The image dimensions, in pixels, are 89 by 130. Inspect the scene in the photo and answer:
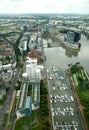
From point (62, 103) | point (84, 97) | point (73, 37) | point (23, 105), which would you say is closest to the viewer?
point (23, 105)

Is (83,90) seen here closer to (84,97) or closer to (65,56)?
(84,97)

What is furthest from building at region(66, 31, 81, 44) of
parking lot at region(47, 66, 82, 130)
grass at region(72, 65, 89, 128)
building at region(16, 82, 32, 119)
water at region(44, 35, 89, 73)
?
building at region(16, 82, 32, 119)

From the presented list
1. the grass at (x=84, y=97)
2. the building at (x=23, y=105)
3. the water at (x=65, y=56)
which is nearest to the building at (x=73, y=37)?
the water at (x=65, y=56)

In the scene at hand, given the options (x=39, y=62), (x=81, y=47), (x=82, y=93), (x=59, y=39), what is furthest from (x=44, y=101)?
(x=59, y=39)

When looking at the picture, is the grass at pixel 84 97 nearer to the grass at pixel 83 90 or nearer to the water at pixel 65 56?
the grass at pixel 83 90

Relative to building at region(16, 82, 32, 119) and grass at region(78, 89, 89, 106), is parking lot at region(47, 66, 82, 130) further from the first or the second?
building at region(16, 82, 32, 119)

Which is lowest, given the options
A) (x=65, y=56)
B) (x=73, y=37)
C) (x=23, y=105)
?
(x=65, y=56)

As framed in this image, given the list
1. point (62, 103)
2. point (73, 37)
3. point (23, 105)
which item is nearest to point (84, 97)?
point (62, 103)
